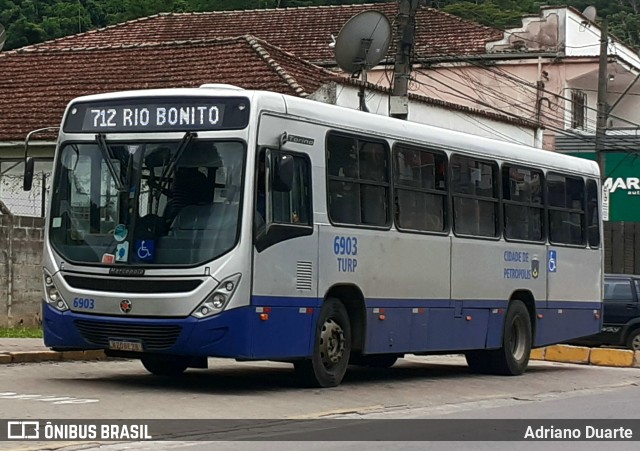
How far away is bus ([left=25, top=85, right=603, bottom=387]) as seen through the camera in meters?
13.1

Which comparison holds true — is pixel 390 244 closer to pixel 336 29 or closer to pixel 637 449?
pixel 637 449

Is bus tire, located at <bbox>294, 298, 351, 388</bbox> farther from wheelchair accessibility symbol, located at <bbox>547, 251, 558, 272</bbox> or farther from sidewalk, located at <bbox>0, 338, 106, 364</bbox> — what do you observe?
wheelchair accessibility symbol, located at <bbox>547, 251, 558, 272</bbox>

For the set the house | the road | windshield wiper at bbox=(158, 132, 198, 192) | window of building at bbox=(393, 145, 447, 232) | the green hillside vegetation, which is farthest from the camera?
the green hillside vegetation

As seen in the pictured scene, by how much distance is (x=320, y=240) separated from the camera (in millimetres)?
14219

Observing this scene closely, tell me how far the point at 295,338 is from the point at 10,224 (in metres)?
8.53

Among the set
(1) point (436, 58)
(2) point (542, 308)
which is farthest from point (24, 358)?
(1) point (436, 58)

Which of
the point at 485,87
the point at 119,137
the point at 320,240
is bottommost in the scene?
the point at 320,240

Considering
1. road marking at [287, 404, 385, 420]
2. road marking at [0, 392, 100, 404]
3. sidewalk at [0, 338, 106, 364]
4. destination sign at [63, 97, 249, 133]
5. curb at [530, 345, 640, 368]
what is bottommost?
road marking at [287, 404, 385, 420]

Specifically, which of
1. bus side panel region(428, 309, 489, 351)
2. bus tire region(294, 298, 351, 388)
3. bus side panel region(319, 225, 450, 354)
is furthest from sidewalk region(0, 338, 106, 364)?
bus side panel region(428, 309, 489, 351)

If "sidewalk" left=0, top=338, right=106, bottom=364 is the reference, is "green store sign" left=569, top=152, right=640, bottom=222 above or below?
above

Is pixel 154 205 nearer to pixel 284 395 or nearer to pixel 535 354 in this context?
pixel 284 395

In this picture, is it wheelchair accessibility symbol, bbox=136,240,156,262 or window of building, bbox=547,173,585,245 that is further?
window of building, bbox=547,173,585,245

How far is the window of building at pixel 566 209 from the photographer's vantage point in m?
19.6

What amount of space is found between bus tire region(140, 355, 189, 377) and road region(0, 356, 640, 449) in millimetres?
156
